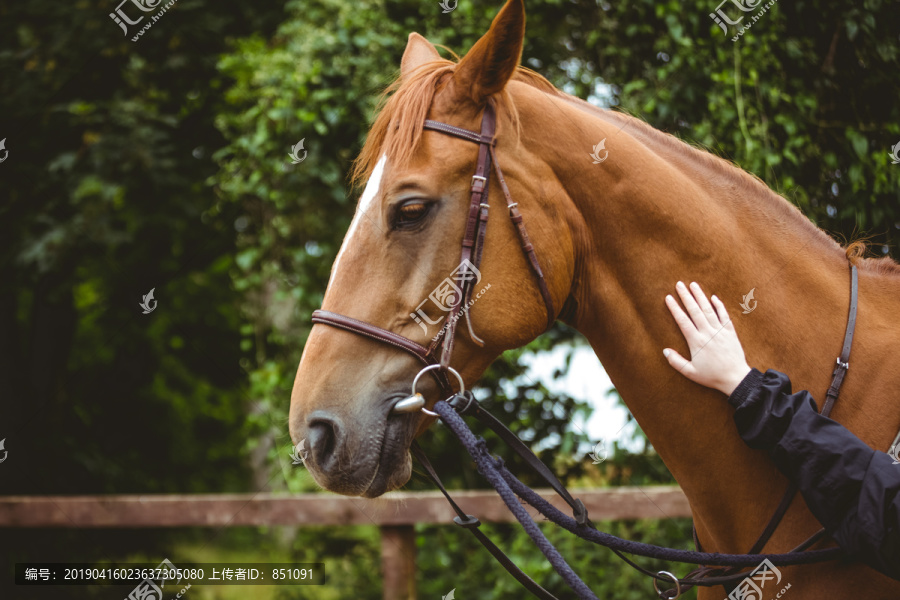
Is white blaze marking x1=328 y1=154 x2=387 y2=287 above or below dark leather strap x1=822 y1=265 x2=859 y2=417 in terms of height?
below

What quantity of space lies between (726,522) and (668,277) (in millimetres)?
720

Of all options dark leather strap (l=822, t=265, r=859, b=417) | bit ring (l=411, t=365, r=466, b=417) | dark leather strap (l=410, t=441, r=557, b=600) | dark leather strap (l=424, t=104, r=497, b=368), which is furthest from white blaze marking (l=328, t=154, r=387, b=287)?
dark leather strap (l=822, t=265, r=859, b=417)

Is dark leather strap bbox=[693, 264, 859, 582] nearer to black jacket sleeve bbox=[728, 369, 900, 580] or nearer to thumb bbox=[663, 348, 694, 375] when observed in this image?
black jacket sleeve bbox=[728, 369, 900, 580]

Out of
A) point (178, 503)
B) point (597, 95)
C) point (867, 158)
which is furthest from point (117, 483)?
point (867, 158)

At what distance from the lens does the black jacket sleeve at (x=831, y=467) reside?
1312mm

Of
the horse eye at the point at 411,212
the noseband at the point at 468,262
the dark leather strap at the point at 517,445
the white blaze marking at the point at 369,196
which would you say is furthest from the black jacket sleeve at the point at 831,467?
the white blaze marking at the point at 369,196

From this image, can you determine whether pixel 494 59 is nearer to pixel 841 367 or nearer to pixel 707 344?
pixel 707 344

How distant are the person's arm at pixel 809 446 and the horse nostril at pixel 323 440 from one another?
0.96 metres

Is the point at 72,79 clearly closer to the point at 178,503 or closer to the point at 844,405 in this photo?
the point at 178,503

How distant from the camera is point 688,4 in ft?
11.1

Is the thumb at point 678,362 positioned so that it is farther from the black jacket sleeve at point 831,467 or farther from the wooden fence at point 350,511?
the wooden fence at point 350,511

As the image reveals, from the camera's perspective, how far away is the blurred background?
10.7 feet

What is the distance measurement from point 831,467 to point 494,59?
4.43 feet

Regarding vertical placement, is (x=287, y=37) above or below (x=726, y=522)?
below
